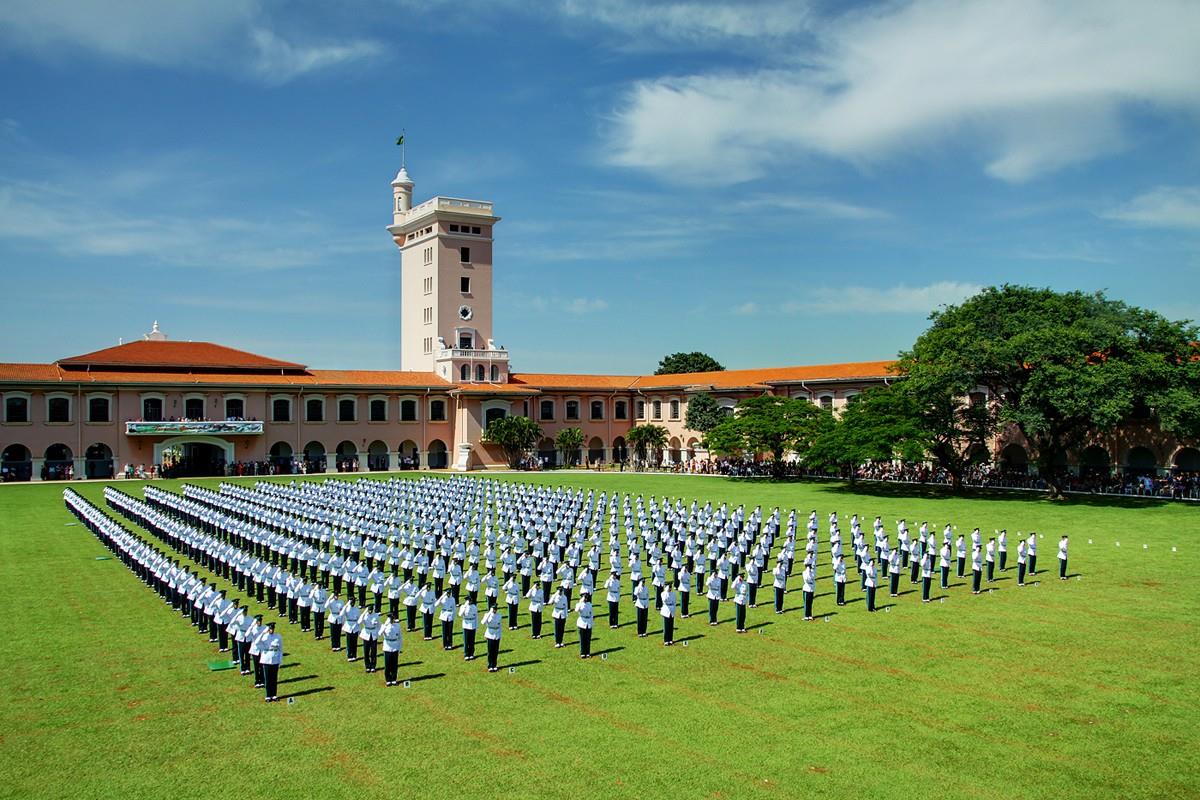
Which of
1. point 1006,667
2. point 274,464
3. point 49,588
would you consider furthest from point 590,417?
point 1006,667

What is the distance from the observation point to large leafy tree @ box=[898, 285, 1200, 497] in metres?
27.7

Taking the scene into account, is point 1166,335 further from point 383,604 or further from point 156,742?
point 156,742

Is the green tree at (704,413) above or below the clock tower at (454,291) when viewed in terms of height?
below

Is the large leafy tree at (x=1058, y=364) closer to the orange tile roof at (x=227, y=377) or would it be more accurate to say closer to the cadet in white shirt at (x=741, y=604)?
the cadet in white shirt at (x=741, y=604)

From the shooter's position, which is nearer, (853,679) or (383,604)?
(853,679)

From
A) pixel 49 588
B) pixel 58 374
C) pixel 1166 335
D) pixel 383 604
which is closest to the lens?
pixel 383 604

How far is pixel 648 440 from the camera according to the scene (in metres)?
51.0

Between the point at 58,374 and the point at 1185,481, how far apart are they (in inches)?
1733

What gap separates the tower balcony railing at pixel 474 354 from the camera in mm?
50375

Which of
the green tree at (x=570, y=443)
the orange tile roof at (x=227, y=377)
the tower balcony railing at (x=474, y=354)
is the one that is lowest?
the green tree at (x=570, y=443)

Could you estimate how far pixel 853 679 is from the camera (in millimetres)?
10727

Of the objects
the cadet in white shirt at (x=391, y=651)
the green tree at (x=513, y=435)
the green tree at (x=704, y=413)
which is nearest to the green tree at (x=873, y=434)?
the green tree at (x=704, y=413)

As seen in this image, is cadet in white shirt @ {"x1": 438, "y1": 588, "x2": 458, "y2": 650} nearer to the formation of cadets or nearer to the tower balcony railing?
the formation of cadets

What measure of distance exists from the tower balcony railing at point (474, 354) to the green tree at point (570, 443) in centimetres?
545
